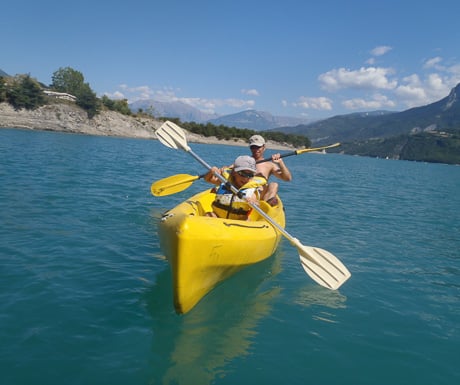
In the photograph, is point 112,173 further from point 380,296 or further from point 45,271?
point 380,296

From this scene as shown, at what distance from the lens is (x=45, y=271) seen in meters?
4.88

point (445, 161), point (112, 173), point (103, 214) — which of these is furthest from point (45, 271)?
point (445, 161)

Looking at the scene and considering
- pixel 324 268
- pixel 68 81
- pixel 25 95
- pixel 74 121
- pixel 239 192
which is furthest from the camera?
pixel 68 81

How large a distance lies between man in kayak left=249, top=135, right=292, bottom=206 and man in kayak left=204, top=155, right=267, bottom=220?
135cm

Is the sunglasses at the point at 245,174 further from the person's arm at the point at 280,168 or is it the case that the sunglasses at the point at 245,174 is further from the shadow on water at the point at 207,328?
the person's arm at the point at 280,168

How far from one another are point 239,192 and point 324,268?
1.63 meters

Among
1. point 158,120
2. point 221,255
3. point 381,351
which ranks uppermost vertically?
point 158,120

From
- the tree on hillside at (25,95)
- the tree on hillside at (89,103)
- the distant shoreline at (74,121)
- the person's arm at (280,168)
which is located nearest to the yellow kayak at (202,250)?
the person's arm at (280,168)

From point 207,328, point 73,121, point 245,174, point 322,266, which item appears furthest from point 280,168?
point 73,121

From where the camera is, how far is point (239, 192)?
546cm

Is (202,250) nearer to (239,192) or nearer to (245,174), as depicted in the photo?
(239,192)

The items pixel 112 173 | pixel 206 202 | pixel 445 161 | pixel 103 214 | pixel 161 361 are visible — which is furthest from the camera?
pixel 445 161

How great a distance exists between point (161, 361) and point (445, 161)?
14113 centimetres

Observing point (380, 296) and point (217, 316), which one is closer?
point (217, 316)
